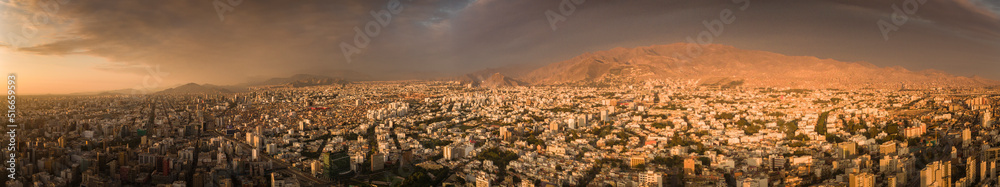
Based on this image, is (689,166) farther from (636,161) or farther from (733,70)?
(733,70)

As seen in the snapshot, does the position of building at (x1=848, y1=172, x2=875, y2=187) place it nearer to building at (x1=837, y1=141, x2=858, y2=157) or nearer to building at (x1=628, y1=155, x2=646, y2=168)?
building at (x1=837, y1=141, x2=858, y2=157)

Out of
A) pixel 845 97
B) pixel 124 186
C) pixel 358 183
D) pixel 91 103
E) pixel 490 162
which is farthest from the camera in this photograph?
pixel 845 97

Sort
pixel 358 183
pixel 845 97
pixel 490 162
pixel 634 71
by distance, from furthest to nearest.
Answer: pixel 634 71, pixel 845 97, pixel 490 162, pixel 358 183

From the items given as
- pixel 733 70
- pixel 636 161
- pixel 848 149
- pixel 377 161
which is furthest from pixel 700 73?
pixel 377 161

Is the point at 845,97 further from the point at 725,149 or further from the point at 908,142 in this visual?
the point at 725,149

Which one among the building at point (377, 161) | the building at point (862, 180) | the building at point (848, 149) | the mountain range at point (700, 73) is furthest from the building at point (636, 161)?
the mountain range at point (700, 73)

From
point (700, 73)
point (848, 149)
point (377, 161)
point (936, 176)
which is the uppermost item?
point (700, 73)

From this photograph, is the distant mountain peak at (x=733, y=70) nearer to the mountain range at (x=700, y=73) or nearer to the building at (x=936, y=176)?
the mountain range at (x=700, y=73)

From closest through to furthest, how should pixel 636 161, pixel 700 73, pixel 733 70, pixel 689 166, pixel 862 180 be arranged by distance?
pixel 862 180, pixel 689 166, pixel 636 161, pixel 733 70, pixel 700 73

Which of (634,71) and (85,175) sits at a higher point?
(634,71)

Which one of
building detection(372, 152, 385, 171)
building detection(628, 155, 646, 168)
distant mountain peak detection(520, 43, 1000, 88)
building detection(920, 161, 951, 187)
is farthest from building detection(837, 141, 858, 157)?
distant mountain peak detection(520, 43, 1000, 88)

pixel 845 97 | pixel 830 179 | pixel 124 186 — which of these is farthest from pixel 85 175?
pixel 845 97
